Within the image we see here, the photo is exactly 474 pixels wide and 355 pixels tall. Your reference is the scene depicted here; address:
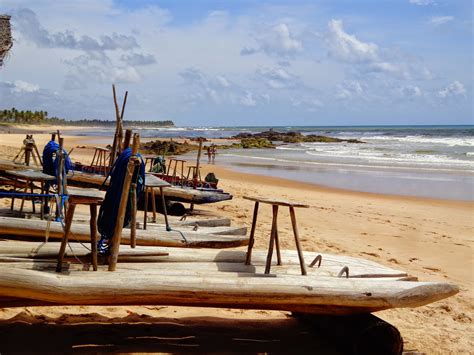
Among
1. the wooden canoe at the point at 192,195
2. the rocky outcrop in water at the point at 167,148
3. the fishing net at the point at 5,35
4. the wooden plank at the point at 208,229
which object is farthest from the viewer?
the rocky outcrop in water at the point at 167,148

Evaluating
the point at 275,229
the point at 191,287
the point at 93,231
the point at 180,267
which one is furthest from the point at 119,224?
the point at 275,229

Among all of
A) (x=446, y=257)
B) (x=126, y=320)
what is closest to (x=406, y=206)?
(x=446, y=257)

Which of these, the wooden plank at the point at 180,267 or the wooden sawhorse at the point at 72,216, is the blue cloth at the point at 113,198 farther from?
the wooden sawhorse at the point at 72,216

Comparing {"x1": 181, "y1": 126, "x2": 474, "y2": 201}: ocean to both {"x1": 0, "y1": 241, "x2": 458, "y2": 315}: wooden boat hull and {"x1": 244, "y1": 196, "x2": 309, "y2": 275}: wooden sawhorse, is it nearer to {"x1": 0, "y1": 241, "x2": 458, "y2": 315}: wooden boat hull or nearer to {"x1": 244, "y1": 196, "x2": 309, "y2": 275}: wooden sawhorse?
{"x1": 244, "y1": 196, "x2": 309, "y2": 275}: wooden sawhorse

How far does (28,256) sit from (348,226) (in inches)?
287

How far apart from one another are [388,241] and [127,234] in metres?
5.11

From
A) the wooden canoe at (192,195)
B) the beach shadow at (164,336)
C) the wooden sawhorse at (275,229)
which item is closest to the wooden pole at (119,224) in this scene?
the beach shadow at (164,336)

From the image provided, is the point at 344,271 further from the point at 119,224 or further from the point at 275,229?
the point at 119,224

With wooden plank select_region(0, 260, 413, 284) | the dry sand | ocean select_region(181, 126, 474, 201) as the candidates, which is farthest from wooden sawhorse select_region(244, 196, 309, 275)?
ocean select_region(181, 126, 474, 201)

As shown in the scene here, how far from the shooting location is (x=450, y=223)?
1209 cm

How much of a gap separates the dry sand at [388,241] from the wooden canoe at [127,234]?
135 centimetres

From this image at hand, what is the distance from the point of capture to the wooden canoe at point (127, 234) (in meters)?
7.06

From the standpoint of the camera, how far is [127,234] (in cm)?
708

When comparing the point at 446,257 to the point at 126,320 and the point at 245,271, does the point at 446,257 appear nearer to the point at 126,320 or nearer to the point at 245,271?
the point at 245,271
